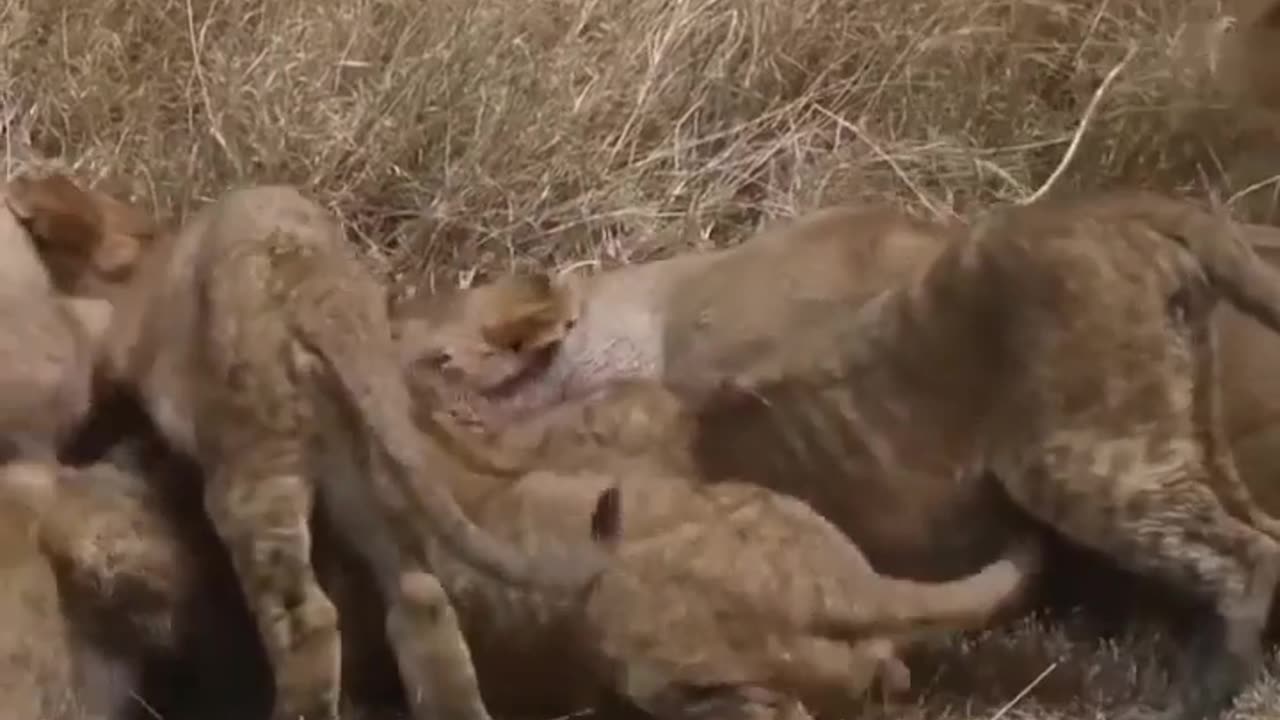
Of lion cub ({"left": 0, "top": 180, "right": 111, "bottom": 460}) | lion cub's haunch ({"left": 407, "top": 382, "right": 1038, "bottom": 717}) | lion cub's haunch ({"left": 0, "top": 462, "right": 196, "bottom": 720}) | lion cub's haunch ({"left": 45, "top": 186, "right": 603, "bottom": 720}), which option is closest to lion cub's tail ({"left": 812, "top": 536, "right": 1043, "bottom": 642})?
lion cub's haunch ({"left": 407, "top": 382, "right": 1038, "bottom": 717})

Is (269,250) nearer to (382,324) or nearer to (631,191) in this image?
(382,324)

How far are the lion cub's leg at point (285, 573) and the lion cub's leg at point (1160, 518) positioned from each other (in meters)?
0.52

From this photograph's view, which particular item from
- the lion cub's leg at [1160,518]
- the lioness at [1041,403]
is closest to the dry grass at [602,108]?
the lioness at [1041,403]

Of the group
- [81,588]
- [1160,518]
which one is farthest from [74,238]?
[1160,518]

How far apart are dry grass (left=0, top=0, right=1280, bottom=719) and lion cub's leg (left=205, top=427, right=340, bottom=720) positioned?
596mm

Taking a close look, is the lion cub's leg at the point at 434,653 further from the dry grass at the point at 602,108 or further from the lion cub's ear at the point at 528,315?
the dry grass at the point at 602,108

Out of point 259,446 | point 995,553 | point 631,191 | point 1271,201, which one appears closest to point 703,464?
point 995,553

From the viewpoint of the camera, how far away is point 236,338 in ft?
4.62

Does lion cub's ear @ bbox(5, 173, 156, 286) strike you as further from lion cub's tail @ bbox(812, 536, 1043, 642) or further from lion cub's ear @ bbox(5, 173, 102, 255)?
lion cub's tail @ bbox(812, 536, 1043, 642)

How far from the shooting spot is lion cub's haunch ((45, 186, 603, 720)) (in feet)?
4.45

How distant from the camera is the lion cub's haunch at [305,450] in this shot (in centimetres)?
136

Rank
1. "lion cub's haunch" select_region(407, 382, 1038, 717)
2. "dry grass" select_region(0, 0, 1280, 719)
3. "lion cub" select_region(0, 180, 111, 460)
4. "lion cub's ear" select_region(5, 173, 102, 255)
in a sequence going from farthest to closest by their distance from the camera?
1. "dry grass" select_region(0, 0, 1280, 719)
2. "lion cub's ear" select_region(5, 173, 102, 255)
3. "lion cub" select_region(0, 180, 111, 460)
4. "lion cub's haunch" select_region(407, 382, 1038, 717)

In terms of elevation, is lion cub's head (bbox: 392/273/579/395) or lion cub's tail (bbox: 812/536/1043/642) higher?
lion cub's head (bbox: 392/273/579/395)

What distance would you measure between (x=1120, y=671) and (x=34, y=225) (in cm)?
97
